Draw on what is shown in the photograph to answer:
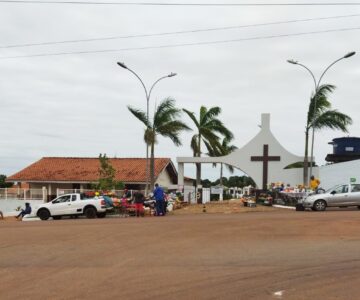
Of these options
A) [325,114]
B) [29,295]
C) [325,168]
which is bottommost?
[29,295]

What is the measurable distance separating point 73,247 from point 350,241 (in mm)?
6675

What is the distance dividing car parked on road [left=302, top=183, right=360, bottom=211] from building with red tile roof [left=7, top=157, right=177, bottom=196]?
23.7 meters

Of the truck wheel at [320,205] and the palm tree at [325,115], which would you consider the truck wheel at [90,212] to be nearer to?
the truck wheel at [320,205]

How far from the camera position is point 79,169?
53.3 meters

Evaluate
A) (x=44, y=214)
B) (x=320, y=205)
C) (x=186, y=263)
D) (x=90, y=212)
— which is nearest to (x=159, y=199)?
(x=90, y=212)

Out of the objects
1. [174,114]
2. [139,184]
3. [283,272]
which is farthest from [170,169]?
[283,272]

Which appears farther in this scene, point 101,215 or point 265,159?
point 265,159

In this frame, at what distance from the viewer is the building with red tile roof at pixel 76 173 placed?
167 feet

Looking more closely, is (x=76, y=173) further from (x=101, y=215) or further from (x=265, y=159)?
(x=101, y=215)

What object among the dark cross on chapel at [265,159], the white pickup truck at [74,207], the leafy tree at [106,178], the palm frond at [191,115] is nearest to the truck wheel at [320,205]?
the white pickup truck at [74,207]

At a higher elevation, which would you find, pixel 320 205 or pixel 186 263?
pixel 320 205

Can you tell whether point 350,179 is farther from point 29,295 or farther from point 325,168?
point 29,295

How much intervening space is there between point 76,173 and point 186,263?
42571mm

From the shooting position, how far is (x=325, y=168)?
131ft
